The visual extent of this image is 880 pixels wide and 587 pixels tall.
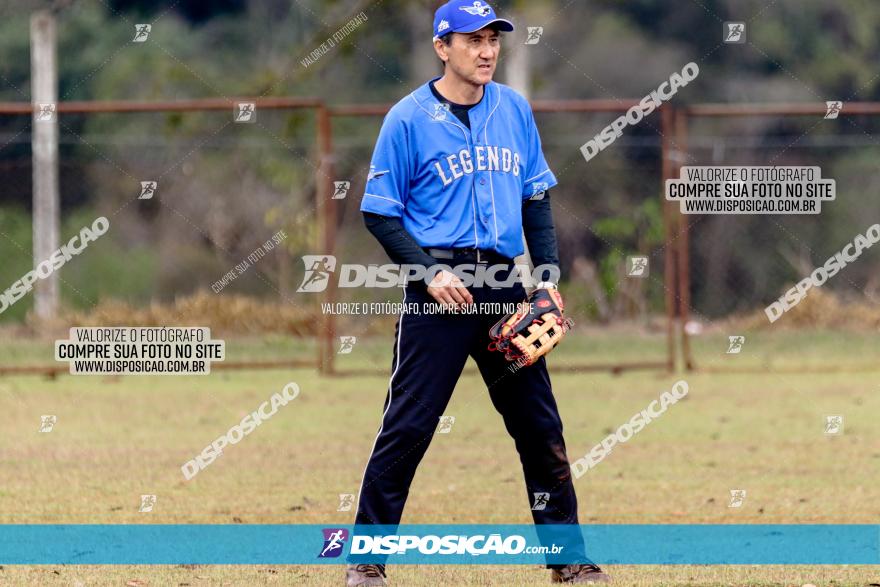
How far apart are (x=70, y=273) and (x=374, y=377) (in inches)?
237

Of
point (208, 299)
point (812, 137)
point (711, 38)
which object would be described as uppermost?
point (711, 38)

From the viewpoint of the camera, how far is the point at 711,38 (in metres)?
32.0

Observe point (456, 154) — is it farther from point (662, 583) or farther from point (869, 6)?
point (869, 6)

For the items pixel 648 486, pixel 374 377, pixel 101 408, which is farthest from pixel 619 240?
pixel 648 486

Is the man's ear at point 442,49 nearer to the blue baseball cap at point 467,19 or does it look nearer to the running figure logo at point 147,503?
the blue baseball cap at point 467,19

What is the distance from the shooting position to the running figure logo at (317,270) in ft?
47.9

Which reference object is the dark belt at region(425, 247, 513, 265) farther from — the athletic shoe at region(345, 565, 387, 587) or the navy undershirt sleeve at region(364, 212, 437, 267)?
the athletic shoe at region(345, 565, 387, 587)

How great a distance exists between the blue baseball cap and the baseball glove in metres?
1.10

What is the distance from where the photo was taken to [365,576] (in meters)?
6.11

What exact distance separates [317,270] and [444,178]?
364 inches

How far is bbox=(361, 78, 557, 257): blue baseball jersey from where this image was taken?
19.8 feet

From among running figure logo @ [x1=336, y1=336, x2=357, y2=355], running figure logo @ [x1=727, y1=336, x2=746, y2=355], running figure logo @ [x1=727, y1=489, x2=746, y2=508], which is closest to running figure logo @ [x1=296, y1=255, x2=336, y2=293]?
running figure logo @ [x1=336, y1=336, x2=357, y2=355]

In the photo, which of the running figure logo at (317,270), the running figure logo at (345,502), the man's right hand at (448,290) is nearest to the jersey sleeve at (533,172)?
the man's right hand at (448,290)

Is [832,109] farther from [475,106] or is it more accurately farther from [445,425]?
[475,106]
